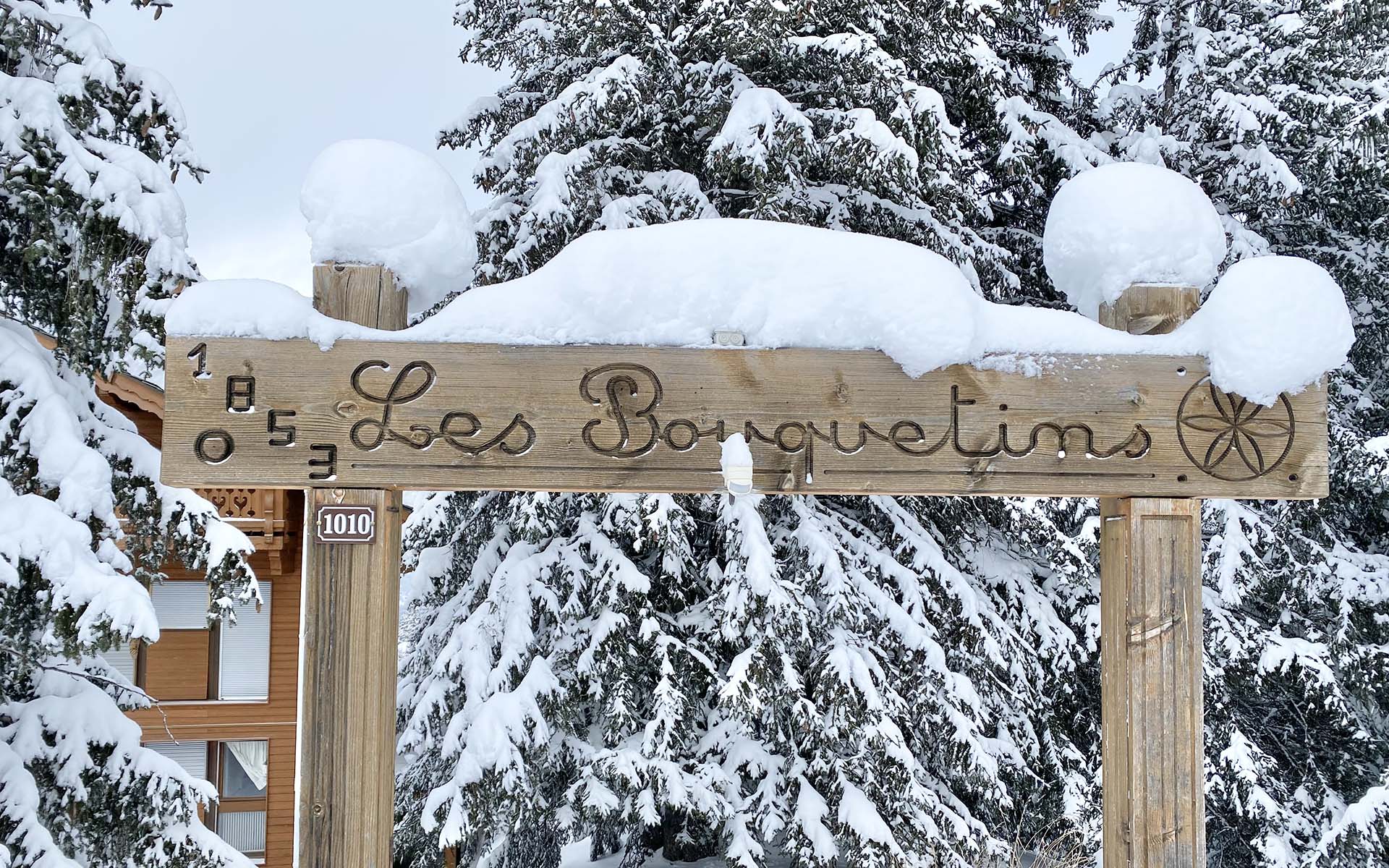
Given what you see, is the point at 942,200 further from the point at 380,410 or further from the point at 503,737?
the point at 380,410

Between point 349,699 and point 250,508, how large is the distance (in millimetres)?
11555

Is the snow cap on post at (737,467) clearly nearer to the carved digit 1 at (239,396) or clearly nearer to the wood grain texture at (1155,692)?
the wood grain texture at (1155,692)

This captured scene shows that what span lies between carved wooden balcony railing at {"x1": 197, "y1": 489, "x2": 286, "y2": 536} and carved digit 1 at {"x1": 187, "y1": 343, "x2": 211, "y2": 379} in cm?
1104

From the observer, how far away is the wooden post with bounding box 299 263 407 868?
2293mm

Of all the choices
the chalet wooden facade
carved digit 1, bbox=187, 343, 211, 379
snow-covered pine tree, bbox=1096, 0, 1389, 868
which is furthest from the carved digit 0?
the chalet wooden facade

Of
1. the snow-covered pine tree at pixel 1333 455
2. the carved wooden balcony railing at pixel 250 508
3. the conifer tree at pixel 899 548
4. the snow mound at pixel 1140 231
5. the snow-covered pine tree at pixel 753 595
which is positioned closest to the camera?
the snow mound at pixel 1140 231

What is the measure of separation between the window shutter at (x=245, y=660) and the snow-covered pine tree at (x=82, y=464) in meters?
9.27

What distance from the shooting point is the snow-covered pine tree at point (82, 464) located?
4609mm

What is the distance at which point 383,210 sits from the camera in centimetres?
239

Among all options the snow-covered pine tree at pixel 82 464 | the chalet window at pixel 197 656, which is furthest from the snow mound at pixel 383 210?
the chalet window at pixel 197 656

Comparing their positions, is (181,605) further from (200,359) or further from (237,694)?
(200,359)

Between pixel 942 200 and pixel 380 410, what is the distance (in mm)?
7309

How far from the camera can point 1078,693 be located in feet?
31.4

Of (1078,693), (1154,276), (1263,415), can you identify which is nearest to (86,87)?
(1154,276)
